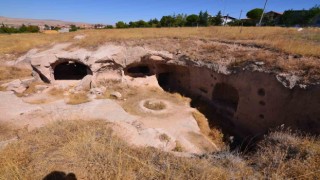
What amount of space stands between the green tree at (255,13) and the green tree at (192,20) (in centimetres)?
1195

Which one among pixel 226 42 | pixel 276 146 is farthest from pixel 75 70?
pixel 276 146

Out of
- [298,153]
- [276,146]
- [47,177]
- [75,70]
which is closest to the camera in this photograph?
[47,177]

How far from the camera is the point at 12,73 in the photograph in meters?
15.7

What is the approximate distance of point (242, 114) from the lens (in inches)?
419

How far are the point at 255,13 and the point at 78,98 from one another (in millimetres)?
43894

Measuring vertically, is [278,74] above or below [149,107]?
above

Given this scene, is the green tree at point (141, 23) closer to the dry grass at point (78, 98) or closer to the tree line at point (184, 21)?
the tree line at point (184, 21)

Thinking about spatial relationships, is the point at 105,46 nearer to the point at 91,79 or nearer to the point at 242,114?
the point at 91,79

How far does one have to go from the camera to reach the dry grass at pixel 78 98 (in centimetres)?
1227

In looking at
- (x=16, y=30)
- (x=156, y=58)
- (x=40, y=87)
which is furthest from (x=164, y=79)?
(x=16, y=30)

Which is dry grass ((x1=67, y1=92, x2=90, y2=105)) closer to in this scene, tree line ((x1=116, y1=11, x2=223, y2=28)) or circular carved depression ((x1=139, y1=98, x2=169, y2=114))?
circular carved depression ((x1=139, y1=98, x2=169, y2=114))

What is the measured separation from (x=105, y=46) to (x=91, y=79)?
116 inches

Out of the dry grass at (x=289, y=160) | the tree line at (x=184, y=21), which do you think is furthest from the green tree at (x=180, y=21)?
the dry grass at (x=289, y=160)

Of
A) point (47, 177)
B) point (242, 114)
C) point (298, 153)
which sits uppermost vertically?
point (298, 153)
